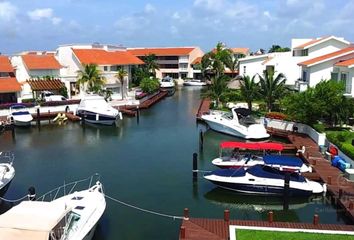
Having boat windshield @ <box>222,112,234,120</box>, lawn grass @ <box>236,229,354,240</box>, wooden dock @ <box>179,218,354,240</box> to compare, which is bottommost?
wooden dock @ <box>179,218,354,240</box>

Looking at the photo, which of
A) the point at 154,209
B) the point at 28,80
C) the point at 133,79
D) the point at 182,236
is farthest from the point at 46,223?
the point at 133,79

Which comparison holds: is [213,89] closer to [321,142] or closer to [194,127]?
[194,127]

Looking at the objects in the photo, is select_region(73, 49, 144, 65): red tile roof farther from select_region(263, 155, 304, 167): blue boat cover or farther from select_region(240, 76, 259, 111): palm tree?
select_region(263, 155, 304, 167): blue boat cover

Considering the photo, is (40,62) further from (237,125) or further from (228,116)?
(237,125)

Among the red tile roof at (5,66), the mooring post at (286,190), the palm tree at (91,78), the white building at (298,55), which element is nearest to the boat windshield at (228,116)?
the white building at (298,55)

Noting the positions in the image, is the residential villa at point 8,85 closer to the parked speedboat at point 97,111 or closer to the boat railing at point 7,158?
the parked speedboat at point 97,111

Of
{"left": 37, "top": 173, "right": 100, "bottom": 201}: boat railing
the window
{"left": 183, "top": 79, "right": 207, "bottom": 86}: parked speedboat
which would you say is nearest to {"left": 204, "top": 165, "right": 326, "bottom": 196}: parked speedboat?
{"left": 37, "top": 173, "right": 100, "bottom": 201}: boat railing
